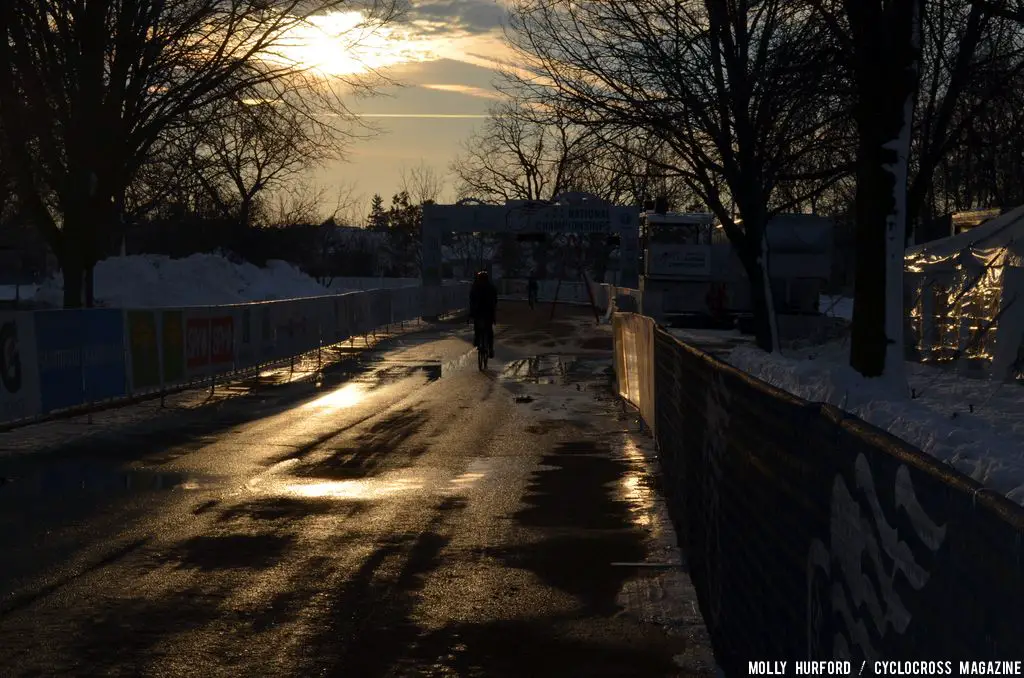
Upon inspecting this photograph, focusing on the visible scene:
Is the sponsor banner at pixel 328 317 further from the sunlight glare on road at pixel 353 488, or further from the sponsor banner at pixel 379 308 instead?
the sunlight glare on road at pixel 353 488

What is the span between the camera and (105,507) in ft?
33.7

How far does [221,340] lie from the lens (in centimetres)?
2214

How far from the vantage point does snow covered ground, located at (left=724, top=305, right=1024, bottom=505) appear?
7.46 m

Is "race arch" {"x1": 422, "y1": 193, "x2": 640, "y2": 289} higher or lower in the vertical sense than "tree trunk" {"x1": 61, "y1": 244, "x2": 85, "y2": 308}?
higher

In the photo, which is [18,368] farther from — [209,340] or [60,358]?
[209,340]

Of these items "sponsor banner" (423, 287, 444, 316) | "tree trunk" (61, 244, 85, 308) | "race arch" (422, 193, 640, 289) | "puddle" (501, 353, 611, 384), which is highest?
"race arch" (422, 193, 640, 289)

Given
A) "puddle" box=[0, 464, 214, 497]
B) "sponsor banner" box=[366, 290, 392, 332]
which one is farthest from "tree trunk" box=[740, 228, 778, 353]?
"puddle" box=[0, 464, 214, 497]

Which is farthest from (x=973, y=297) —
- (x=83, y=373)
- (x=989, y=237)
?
(x=83, y=373)

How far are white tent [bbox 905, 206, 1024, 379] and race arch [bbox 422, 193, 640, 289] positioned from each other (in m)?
27.1

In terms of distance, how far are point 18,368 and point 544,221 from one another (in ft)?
125

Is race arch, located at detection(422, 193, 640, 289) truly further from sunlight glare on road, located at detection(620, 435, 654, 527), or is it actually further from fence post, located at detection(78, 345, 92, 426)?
sunlight glare on road, located at detection(620, 435, 654, 527)

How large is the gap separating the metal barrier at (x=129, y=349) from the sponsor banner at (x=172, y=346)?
2 centimetres

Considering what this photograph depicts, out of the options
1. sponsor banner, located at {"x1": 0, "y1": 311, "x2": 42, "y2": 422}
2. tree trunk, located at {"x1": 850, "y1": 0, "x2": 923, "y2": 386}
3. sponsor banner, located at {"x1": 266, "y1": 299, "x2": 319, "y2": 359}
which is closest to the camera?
tree trunk, located at {"x1": 850, "y1": 0, "x2": 923, "y2": 386}

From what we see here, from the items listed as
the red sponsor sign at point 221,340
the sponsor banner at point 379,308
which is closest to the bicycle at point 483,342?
the red sponsor sign at point 221,340
